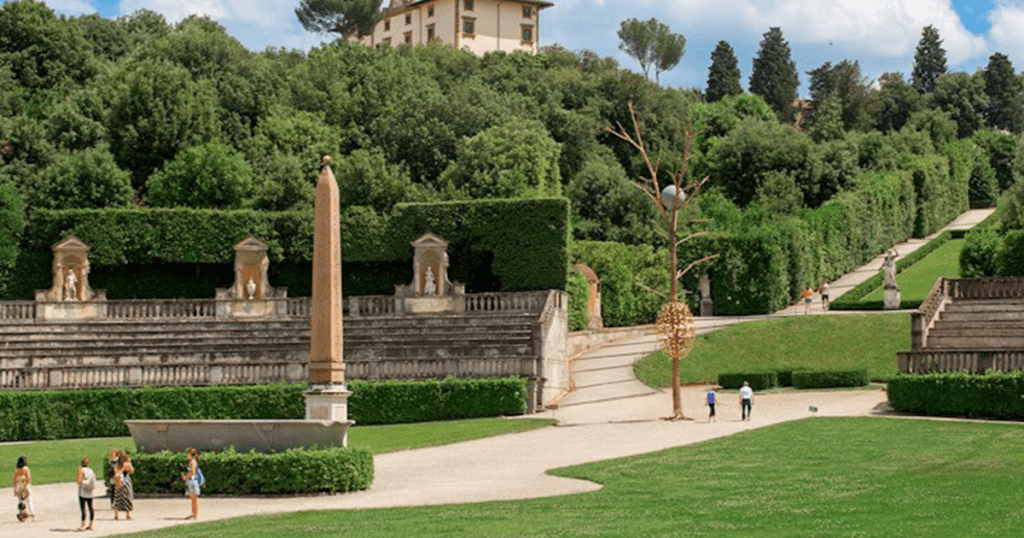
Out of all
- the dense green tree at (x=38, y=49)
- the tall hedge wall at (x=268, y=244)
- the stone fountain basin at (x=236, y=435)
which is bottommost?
the stone fountain basin at (x=236, y=435)

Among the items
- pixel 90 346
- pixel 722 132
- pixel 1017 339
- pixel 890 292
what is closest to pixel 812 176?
pixel 722 132

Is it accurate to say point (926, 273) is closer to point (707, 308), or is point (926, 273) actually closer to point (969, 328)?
point (707, 308)

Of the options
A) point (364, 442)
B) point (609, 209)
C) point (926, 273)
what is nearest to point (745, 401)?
point (364, 442)

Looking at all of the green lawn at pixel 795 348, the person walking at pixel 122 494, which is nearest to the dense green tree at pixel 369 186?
the green lawn at pixel 795 348

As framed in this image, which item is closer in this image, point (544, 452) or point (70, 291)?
point (544, 452)

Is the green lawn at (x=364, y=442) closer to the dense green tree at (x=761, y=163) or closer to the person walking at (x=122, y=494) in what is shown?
the person walking at (x=122, y=494)

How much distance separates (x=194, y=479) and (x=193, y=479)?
3 centimetres

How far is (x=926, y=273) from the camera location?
82.8m

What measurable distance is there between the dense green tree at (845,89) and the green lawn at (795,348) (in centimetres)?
6391

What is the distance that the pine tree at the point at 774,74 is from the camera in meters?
139

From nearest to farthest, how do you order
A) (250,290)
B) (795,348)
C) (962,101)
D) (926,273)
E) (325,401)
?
(325,401), (795,348), (250,290), (926,273), (962,101)

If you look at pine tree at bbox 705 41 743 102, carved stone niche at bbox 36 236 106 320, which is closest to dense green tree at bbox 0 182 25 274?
carved stone niche at bbox 36 236 106 320

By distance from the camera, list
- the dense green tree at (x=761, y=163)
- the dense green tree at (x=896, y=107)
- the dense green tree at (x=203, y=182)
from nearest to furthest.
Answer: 1. the dense green tree at (x=203, y=182)
2. the dense green tree at (x=761, y=163)
3. the dense green tree at (x=896, y=107)

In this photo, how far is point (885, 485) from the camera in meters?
29.8
